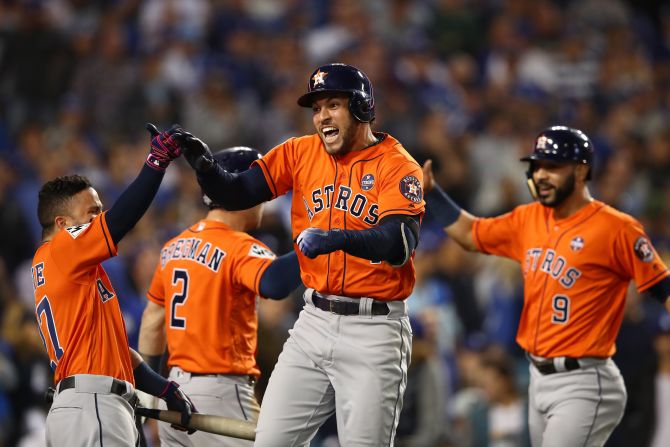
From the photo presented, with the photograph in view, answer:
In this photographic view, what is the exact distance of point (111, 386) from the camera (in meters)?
5.08

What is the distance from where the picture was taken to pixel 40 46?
12672 millimetres

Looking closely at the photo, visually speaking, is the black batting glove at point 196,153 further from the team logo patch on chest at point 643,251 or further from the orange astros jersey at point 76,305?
the team logo patch on chest at point 643,251

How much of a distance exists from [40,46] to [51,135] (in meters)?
1.38

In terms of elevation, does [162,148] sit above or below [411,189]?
above

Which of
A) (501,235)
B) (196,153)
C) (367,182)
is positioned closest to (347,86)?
(367,182)

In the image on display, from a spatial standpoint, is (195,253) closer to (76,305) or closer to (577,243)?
(76,305)

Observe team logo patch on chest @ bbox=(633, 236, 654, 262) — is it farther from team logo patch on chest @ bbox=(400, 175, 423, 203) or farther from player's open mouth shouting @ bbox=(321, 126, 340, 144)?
player's open mouth shouting @ bbox=(321, 126, 340, 144)

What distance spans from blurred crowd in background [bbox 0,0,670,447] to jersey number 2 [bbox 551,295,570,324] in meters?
2.35

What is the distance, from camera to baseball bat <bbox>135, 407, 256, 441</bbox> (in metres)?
5.18

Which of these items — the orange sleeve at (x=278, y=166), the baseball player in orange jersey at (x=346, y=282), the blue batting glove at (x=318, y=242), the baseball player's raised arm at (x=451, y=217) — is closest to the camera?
the blue batting glove at (x=318, y=242)

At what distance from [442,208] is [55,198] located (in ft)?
8.05

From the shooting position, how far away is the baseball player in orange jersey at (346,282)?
16.2 feet

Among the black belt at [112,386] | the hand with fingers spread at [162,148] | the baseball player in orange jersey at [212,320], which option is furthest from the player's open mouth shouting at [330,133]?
the black belt at [112,386]

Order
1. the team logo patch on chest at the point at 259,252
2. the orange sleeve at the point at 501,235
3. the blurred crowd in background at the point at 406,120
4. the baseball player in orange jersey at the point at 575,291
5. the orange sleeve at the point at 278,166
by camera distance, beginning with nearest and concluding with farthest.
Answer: the orange sleeve at the point at 278,166
the team logo patch on chest at the point at 259,252
the baseball player in orange jersey at the point at 575,291
the orange sleeve at the point at 501,235
the blurred crowd in background at the point at 406,120
